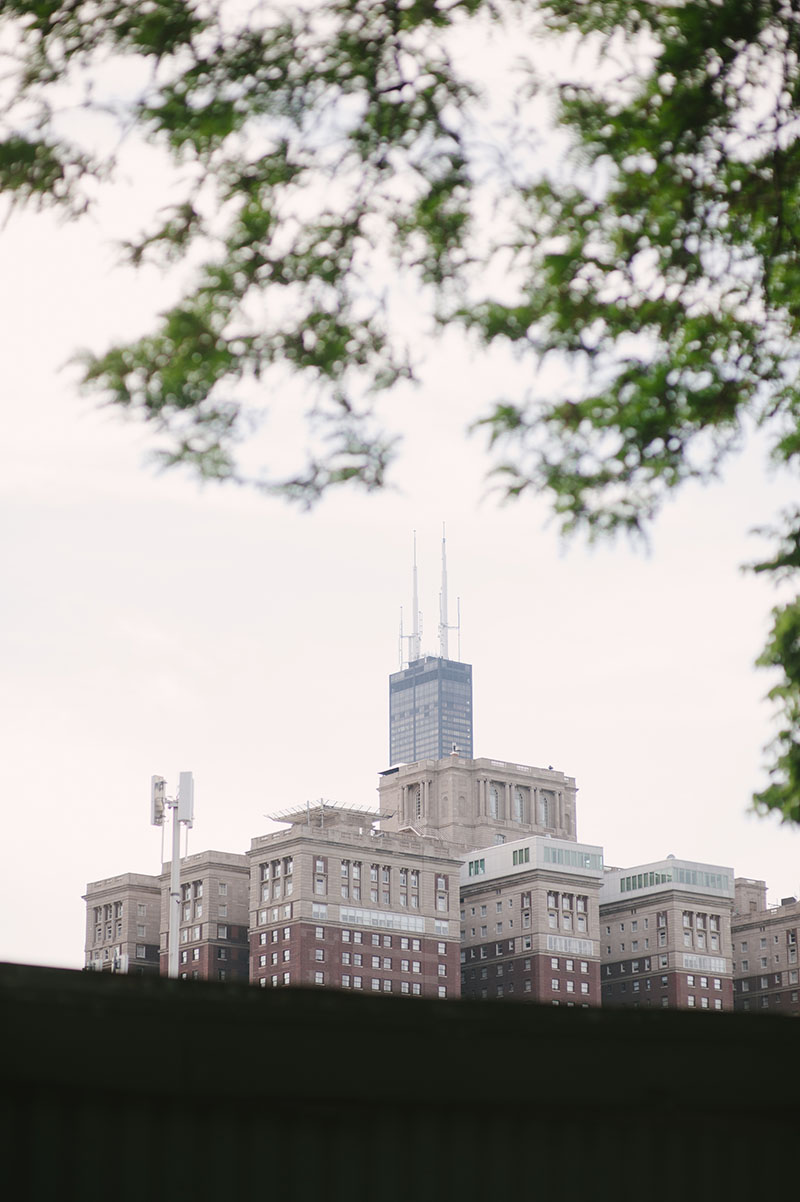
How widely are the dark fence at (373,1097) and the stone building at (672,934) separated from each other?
11450 cm

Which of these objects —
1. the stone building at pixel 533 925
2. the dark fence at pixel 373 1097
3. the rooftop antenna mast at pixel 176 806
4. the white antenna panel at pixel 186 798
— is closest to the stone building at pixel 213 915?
the stone building at pixel 533 925

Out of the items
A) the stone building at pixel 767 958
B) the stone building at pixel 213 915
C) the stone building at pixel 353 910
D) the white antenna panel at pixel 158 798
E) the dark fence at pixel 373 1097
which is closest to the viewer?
the dark fence at pixel 373 1097

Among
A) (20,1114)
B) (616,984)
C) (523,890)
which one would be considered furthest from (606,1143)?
(616,984)

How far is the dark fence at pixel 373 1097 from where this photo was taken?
10.0 ft

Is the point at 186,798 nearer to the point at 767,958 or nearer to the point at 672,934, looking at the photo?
the point at 672,934

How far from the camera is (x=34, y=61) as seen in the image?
8742mm

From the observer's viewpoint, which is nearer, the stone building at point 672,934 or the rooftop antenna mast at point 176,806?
the rooftop antenna mast at point 176,806

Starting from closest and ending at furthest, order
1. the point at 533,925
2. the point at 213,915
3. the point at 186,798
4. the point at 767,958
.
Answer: the point at 186,798, the point at 213,915, the point at 533,925, the point at 767,958

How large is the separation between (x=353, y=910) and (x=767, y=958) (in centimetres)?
3563

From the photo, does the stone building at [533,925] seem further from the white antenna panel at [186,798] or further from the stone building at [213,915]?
the white antenna panel at [186,798]

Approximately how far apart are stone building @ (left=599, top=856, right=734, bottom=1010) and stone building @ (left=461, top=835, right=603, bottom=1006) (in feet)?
16.3

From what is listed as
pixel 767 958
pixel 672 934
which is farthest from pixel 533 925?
pixel 767 958

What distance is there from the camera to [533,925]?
366ft

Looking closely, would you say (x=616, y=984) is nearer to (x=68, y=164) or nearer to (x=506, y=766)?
(x=506, y=766)
